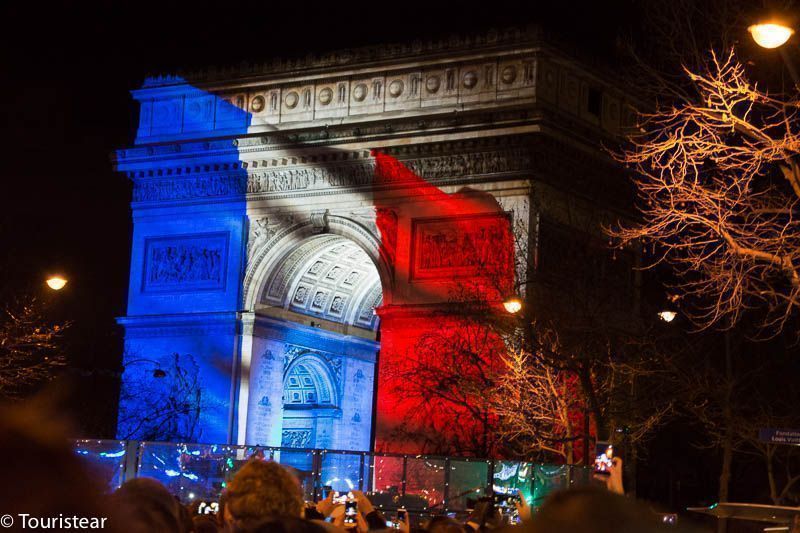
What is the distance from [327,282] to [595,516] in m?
49.6

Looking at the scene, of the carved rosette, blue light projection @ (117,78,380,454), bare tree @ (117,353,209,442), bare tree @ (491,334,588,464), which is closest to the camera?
bare tree @ (491,334,588,464)

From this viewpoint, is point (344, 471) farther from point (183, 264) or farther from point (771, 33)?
point (183, 264)

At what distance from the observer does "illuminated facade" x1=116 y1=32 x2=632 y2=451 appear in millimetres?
44719

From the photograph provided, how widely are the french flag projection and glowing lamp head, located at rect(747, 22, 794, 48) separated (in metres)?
26.3

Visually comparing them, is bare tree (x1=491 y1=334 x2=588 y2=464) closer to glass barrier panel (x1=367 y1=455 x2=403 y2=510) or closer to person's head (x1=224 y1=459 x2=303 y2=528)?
glass barrier panel (x1=367 y1=455 x2=403 y2=510)

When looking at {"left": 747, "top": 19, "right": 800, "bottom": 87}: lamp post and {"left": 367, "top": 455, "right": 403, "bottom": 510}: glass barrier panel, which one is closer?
{"left": 747, "top": 19, "right": 800, "bottom": 87}: lamp post

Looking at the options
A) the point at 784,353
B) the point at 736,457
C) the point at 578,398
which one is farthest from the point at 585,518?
the point at 736,457

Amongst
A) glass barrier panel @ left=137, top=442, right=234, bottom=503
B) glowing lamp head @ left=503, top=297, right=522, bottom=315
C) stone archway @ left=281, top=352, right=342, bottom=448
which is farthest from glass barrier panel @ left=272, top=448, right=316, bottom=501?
stone archway @ left=281, top=352, right=342, bottom=448

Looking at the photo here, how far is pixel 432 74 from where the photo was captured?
151ft

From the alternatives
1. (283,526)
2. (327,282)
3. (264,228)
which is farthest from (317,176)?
(283,526)

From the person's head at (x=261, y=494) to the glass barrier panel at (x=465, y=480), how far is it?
74.3 feet

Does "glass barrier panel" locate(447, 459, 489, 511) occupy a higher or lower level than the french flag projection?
lower

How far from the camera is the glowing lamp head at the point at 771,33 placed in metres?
13.9

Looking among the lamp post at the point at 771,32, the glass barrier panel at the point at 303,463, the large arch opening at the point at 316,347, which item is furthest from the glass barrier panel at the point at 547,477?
the large arch opening at the point at 316,347
